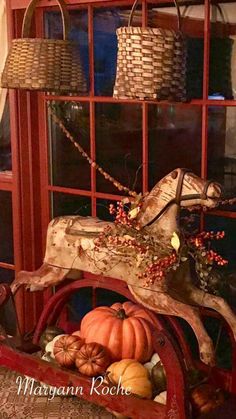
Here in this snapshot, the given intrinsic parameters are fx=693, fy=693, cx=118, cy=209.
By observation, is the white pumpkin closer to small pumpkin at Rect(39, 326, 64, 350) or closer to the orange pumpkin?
the orange pumpkin

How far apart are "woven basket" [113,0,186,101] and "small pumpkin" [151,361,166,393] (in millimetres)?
1020

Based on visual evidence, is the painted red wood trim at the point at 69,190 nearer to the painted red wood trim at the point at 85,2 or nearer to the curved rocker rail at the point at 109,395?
the curved rocker rail at the point at 109,395

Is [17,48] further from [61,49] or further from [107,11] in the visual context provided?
[107,11]

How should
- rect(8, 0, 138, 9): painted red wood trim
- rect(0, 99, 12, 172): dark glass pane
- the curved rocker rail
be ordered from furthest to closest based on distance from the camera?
rect(0, 99, 12, 172): dark glass pane, rect(8, 0, 138, 9): painted red wood trim, the curved rocker rail

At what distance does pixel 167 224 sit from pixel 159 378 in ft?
1.93

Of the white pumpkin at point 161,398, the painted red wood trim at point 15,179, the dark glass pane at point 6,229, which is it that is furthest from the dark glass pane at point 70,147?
the white pumpkin at point 161,398

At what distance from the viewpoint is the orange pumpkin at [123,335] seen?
275 centimetres

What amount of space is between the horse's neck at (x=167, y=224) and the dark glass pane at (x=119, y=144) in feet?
1.44

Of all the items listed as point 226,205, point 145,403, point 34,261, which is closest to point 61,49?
point 226,205

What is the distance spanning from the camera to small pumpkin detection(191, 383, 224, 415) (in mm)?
2486

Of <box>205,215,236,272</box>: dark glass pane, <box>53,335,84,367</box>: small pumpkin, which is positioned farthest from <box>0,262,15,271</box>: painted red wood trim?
<box>205,215,236,272</box>: dark glass pane

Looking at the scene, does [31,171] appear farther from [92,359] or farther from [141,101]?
[92,359]

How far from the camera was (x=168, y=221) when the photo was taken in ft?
8.46

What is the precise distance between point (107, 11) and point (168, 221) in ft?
3.33
